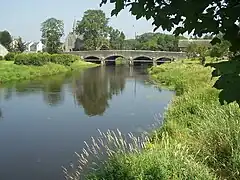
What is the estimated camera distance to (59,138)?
13297 mm

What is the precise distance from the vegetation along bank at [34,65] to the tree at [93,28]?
822 inches

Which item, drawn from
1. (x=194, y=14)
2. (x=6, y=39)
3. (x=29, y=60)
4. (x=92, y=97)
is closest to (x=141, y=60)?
(x=29, y=60)

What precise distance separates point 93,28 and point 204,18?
259 feet

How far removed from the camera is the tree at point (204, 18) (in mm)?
1810

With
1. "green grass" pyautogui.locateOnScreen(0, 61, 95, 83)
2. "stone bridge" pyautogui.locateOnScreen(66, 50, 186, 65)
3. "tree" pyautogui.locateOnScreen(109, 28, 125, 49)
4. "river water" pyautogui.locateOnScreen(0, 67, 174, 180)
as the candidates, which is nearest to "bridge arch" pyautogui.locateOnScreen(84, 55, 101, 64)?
"stone bridge" pyautogui.locateOnScreen(66, 50, 186, 65)

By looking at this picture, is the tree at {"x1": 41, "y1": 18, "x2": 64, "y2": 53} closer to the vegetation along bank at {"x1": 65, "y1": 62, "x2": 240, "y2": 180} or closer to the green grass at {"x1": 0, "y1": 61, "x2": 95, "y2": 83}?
the green grass at {"x1": 0, "y1": 61, "x2": 95, "y2": 83}

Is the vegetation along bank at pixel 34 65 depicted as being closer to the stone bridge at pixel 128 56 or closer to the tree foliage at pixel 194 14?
the stone bridge at pixel 128 56

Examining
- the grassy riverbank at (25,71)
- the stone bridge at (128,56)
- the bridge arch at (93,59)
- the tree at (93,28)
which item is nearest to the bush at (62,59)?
the grassy riverbank at (25,71)

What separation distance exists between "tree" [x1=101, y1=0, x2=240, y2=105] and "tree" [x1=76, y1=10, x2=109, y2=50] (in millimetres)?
78398

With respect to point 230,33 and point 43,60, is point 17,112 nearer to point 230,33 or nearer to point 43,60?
point 230,33

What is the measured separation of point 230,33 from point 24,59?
4621 centimetres

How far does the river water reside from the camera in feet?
34.3

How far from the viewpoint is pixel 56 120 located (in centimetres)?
1669

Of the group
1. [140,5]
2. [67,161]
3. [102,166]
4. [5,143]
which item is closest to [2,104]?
[5,143]
